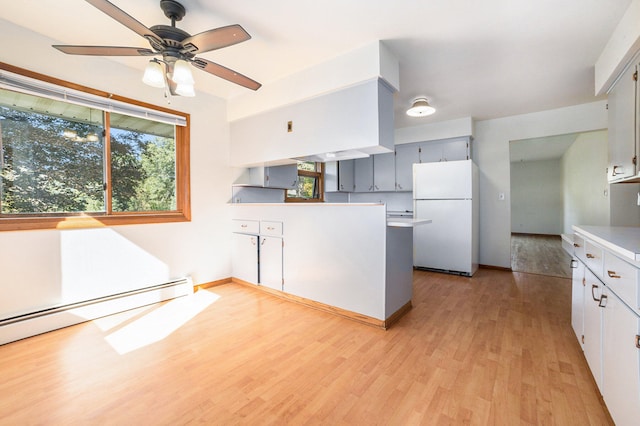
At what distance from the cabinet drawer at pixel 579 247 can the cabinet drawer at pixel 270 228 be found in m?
2.57

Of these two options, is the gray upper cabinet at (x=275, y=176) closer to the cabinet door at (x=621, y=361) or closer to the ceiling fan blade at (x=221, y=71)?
the ceiling fan blade at (x=221, y=71)

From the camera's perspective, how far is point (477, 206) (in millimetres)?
4379

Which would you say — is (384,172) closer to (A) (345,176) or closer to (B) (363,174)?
(B) (363,174)

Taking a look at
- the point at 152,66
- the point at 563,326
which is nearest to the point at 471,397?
the point at 563,326

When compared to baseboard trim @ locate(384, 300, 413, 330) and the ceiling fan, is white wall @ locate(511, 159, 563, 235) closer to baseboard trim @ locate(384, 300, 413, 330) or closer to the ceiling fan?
baseboard trim @ locate(384, 300, 413, 330)

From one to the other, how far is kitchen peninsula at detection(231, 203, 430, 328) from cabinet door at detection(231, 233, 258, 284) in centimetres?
2

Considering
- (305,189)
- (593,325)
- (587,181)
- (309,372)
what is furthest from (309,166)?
(587,181)

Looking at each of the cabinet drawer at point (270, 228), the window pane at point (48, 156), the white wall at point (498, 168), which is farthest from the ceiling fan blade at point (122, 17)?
the white wall at point (498, 168)

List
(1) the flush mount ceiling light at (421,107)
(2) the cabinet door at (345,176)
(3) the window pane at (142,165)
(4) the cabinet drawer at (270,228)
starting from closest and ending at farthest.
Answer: (3) the window pane at (142,165) → (4) the cabinet drawer at (270,228) → (1) the flush mount ceiling light at (421,107) → (2) the cabinet door at (345,176)

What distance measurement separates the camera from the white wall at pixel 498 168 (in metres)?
4.05

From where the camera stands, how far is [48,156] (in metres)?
2.39

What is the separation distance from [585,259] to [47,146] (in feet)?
14.1

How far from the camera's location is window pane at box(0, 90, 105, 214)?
86.9 inches

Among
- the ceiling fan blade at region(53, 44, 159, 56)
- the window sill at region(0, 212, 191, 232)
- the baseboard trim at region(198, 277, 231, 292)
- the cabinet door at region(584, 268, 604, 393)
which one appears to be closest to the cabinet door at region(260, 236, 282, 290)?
the baseboard trim at region(198, 277, 231, 292)
